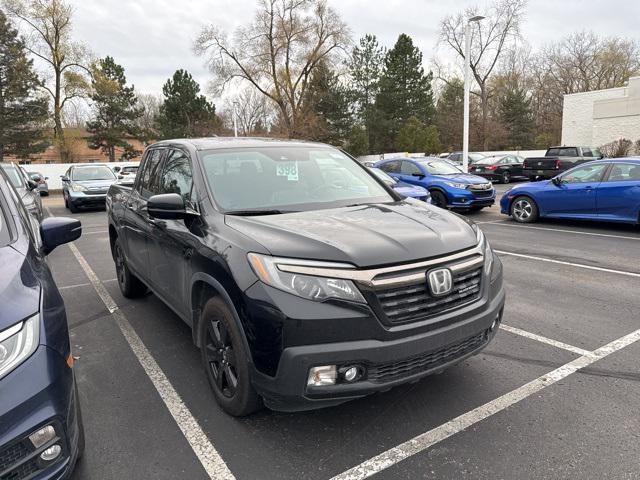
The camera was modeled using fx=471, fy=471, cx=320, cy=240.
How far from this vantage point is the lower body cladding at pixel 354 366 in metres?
2.41

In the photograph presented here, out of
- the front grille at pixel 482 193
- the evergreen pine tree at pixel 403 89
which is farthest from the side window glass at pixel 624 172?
the evergreen pine tree at pixel 403 89

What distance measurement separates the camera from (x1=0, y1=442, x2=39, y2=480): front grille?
1807mm

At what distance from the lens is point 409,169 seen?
1356cm

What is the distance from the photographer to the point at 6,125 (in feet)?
120

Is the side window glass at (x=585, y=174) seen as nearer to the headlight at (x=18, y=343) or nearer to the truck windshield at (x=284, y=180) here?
the truck windshield at (x=284, y=180)

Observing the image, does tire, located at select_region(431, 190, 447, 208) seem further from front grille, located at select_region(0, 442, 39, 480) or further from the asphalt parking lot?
front grille, located at select_region(0, 442, 39, 480)

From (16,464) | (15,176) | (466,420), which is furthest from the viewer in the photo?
(15,176)

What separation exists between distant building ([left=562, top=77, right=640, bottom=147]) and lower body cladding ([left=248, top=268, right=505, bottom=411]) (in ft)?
111

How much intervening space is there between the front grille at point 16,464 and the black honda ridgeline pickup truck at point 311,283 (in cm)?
108

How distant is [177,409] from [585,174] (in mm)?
9920

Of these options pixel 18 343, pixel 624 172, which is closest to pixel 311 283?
pixel 18 343

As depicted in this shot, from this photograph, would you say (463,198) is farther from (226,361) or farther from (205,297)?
(226,361)

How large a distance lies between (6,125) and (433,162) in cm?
3650

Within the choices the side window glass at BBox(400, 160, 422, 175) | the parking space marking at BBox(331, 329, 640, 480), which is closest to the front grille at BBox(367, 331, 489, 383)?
the parking space marking at BBox(331, 329, 640, 480)
